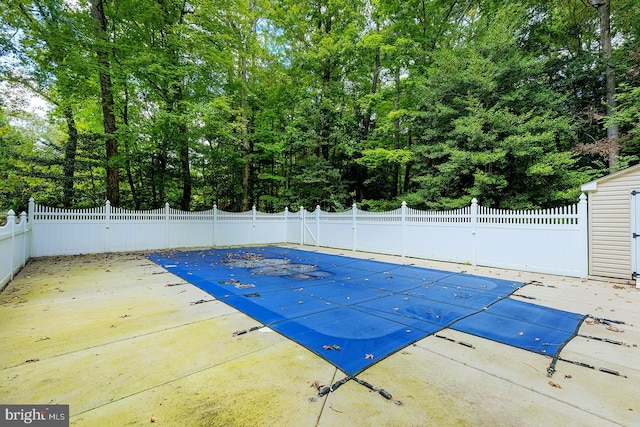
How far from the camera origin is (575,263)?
19.4 ft

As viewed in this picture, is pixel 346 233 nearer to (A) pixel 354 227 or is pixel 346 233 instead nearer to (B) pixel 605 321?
(A) pixel 354 227

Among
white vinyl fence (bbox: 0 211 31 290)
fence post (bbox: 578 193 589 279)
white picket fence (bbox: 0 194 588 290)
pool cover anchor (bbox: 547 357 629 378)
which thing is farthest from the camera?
white picket fence (bbox: 0 194 588 290)

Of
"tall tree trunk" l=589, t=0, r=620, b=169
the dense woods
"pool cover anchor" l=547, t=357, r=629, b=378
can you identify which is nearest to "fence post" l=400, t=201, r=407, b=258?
the dense woods

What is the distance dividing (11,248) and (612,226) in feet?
37.9

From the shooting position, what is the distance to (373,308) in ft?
12.8

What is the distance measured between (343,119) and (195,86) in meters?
6.92

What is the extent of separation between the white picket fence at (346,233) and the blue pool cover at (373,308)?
163 cm

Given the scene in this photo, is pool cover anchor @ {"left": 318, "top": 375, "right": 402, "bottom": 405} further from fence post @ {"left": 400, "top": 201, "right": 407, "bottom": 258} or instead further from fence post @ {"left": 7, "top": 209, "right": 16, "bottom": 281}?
fence post @ {"left": 400, "top": 201, "right": 407, "bottom": 258}

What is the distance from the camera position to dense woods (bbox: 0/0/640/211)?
8672mm

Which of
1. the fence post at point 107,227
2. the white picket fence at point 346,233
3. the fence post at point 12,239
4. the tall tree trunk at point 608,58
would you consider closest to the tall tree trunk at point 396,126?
the white picket fence at point 346,233

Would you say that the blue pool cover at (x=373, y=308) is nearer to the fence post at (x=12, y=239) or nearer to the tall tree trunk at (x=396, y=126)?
the fence post at (x=12, y=239)

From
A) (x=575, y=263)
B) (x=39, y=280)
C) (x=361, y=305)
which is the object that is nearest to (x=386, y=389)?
(x=361, y=305)

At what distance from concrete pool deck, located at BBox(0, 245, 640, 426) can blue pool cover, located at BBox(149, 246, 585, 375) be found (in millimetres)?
184

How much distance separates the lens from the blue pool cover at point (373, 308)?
2.83 m
